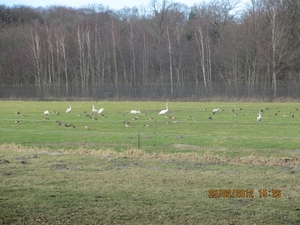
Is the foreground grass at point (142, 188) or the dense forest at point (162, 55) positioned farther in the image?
the dense forest at point (162, 55)

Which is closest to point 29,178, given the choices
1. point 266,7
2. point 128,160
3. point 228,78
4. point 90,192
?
point 90,192

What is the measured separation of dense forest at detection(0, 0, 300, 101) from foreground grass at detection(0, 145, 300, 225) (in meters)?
48.2

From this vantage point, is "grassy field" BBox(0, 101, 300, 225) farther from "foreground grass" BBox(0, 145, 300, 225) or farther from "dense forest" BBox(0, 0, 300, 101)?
"dense forest" BBox(0, 0, 300, 101)

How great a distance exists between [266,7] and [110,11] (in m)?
47.9

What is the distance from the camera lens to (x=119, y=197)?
27.6ft

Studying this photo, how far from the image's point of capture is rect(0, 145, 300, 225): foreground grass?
23.6 ft

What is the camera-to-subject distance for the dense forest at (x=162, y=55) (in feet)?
209
